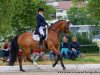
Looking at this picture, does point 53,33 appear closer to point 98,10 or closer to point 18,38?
point 18,38

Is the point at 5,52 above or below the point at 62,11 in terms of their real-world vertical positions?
above

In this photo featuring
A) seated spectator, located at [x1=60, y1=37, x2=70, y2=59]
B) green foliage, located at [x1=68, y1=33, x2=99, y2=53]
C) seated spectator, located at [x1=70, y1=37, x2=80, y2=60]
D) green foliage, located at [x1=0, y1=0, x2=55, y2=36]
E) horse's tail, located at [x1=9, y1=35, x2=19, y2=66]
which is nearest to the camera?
horse's tail, located at [x1=9, y1=35, x2=19, y2=66]

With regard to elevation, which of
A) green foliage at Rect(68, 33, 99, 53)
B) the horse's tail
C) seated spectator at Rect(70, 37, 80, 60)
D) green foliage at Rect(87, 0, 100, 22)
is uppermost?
green foliage at Rect(87, 0, 100, 22)

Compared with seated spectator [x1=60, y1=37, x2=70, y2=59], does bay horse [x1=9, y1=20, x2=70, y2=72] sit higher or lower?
higher

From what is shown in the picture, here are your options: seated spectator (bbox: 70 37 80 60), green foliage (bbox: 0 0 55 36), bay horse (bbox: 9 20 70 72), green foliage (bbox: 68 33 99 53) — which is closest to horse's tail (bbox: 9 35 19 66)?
bay horse (bbox: 9 20 70 72)

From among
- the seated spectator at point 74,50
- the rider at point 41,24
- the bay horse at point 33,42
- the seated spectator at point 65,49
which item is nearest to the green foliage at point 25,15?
the seated spectator at point 65,49

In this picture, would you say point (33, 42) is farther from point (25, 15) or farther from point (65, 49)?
point (25, 15)

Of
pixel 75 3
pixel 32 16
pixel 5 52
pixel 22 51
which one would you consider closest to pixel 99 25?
pixel 32 16

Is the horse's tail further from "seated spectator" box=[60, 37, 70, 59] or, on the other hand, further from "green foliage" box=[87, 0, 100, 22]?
"green foliage" box=[87, 0, 100, 22]

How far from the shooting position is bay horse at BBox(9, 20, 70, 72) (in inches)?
699

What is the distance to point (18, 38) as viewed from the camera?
1850 cm

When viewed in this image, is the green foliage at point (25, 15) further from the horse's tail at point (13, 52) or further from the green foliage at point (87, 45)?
the horse's tail at point (13, 52)

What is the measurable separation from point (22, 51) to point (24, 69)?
37.0 inches

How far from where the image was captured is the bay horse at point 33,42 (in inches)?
699
